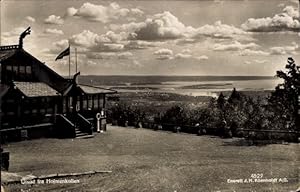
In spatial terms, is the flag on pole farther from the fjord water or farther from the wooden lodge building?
the fjord water

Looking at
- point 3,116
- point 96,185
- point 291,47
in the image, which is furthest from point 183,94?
point 3,116

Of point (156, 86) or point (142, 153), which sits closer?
point (156, 86)

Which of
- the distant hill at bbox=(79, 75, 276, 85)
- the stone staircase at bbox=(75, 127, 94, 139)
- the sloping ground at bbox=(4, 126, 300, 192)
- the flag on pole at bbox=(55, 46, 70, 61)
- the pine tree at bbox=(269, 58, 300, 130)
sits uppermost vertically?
the flag on pole at bbox=(55, 46, 70, 61)

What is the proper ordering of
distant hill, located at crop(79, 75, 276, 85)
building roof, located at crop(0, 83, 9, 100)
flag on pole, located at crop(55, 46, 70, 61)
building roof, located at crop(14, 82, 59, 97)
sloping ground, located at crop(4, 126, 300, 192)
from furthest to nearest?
building roof, located at crop(14, 82, 59, 97), distant hill, located at crop(79, 75, 276, 85), flag on pole, located at crop(55, 46, 70, 61), building roof, located at crop(0, 83, 9, 100), sloping ground, located at crop(4, 126, 300, 192)

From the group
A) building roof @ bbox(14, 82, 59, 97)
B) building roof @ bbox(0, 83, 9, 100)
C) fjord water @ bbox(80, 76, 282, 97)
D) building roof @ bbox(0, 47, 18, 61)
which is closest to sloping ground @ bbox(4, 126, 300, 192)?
building roof @ bbox(14, 82, 59, 97)

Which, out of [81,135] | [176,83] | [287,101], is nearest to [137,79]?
[176,83]

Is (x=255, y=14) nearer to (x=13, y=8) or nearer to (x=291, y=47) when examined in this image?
(x=291, y=47)

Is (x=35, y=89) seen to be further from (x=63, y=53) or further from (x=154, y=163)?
(x=154, y=163)
